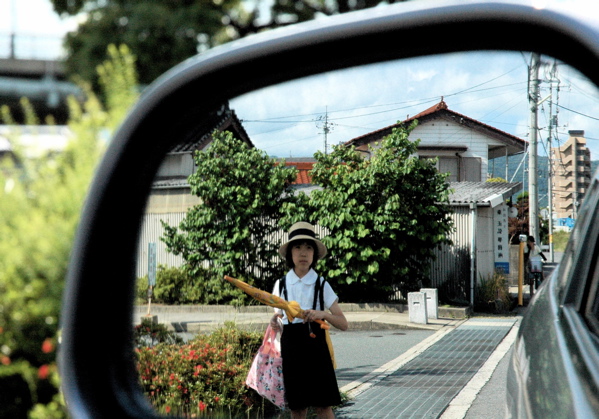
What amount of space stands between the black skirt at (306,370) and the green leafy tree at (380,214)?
8.3 inches

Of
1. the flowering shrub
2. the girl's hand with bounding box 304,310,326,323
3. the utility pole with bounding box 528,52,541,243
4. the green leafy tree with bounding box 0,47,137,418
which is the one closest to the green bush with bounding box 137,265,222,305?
the flowering shrub

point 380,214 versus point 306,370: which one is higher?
point 380,214

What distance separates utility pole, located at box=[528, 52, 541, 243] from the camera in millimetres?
1064

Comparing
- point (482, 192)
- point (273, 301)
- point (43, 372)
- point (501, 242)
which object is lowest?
point (43, 372)

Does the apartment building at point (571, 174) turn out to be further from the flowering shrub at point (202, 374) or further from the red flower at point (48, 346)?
the red flower at point (48, 346)

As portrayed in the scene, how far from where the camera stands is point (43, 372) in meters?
2.06

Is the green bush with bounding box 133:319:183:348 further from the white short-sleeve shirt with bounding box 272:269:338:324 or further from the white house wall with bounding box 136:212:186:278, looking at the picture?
the white short-sleeve shirt with bounding box 272:269:338:324

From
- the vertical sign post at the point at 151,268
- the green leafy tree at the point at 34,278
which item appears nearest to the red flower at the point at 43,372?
the green leafy tree at the point at 34,278

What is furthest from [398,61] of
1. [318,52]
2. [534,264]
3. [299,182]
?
[534,264]

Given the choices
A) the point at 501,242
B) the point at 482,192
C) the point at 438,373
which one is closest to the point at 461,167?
the point at 482,192

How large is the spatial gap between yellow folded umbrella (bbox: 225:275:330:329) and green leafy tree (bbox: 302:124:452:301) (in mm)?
147

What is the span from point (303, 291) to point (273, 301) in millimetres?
161

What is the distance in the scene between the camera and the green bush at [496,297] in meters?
1.50

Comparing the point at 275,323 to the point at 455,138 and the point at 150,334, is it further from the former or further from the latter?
the point at 455,138
